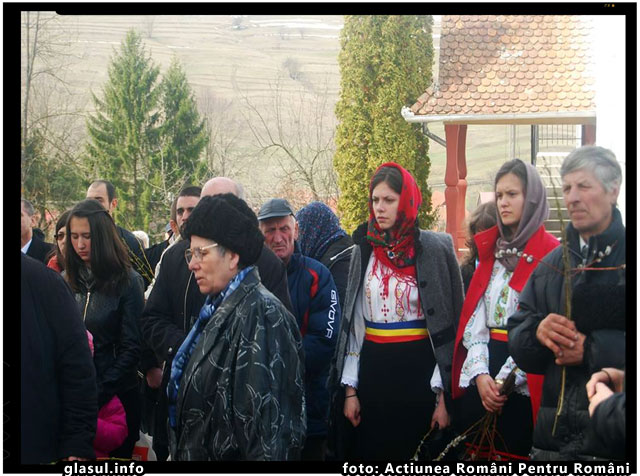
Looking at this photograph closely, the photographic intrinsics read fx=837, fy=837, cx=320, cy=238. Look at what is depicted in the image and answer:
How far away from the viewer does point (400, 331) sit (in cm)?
450

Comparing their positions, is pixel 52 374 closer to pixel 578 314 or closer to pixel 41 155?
pixel 578 314

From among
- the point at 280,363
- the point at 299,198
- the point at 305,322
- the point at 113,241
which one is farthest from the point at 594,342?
the point at 299,198

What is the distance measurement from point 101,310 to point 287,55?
60.5 metres

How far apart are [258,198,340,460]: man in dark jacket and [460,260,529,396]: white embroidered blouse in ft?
2.79

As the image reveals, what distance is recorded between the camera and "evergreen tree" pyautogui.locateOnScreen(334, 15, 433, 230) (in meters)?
17.1

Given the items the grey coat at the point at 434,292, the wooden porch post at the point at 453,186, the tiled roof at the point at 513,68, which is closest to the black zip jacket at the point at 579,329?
the grey coat at the point at 434,292

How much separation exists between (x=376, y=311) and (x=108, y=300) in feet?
5.15

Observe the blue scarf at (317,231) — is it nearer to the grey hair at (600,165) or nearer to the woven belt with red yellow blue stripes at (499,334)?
the woven belt with red yellow blue stripes at (499,334)

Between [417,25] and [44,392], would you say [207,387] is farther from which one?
[417,25]

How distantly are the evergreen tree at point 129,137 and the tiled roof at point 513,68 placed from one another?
14877 millimetres

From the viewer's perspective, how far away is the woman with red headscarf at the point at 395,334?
14.7 ft

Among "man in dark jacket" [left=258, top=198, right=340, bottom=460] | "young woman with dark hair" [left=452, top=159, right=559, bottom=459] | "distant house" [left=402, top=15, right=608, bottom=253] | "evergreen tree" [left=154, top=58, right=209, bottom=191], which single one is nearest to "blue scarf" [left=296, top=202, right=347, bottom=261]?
"man in dark jacket" [left=258, top=198, right=340, bottom=460]

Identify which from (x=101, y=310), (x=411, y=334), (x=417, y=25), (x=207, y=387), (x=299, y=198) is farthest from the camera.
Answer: (x=299, y=198)

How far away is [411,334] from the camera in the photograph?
4.51 m
